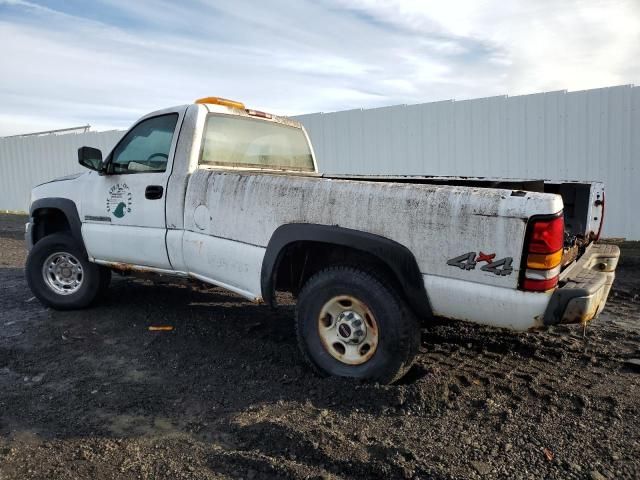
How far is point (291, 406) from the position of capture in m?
3.22

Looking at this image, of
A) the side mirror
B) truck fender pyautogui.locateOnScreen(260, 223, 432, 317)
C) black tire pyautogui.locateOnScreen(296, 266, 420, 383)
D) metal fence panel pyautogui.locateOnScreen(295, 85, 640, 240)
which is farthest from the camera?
metal fence panel pyautogui.locateOnScreen(295, 85, 640, 240)

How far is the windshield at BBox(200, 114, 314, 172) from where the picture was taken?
4.61 m

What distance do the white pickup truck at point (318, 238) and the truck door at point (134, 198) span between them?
1cm

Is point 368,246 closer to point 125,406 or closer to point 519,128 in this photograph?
point 125,406

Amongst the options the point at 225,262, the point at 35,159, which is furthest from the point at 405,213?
the point at 35,159

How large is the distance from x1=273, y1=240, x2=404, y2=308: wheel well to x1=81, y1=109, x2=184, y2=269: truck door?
3.93ft

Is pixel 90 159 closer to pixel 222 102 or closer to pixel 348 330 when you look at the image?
pixel 222 102

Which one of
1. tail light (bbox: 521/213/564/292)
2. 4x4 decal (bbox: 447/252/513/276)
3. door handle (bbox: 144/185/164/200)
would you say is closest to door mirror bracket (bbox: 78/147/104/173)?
door handle (bbox: 144/185/164/200)

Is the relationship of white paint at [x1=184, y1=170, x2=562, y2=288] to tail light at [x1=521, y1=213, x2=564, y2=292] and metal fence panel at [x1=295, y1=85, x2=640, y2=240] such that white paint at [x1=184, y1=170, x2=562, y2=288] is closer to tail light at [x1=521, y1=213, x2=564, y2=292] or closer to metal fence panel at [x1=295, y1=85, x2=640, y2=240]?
tail light at [x1=521, y1=213, x2=564, y2=292]

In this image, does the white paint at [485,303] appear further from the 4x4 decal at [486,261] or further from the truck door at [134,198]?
the truck door at [134,198]

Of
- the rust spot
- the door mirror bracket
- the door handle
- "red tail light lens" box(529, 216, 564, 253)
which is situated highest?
the door mirror bracket

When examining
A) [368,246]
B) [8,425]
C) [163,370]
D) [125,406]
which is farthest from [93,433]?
[368,246]

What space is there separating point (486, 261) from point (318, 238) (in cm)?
107

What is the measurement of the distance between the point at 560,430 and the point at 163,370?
268 cm
